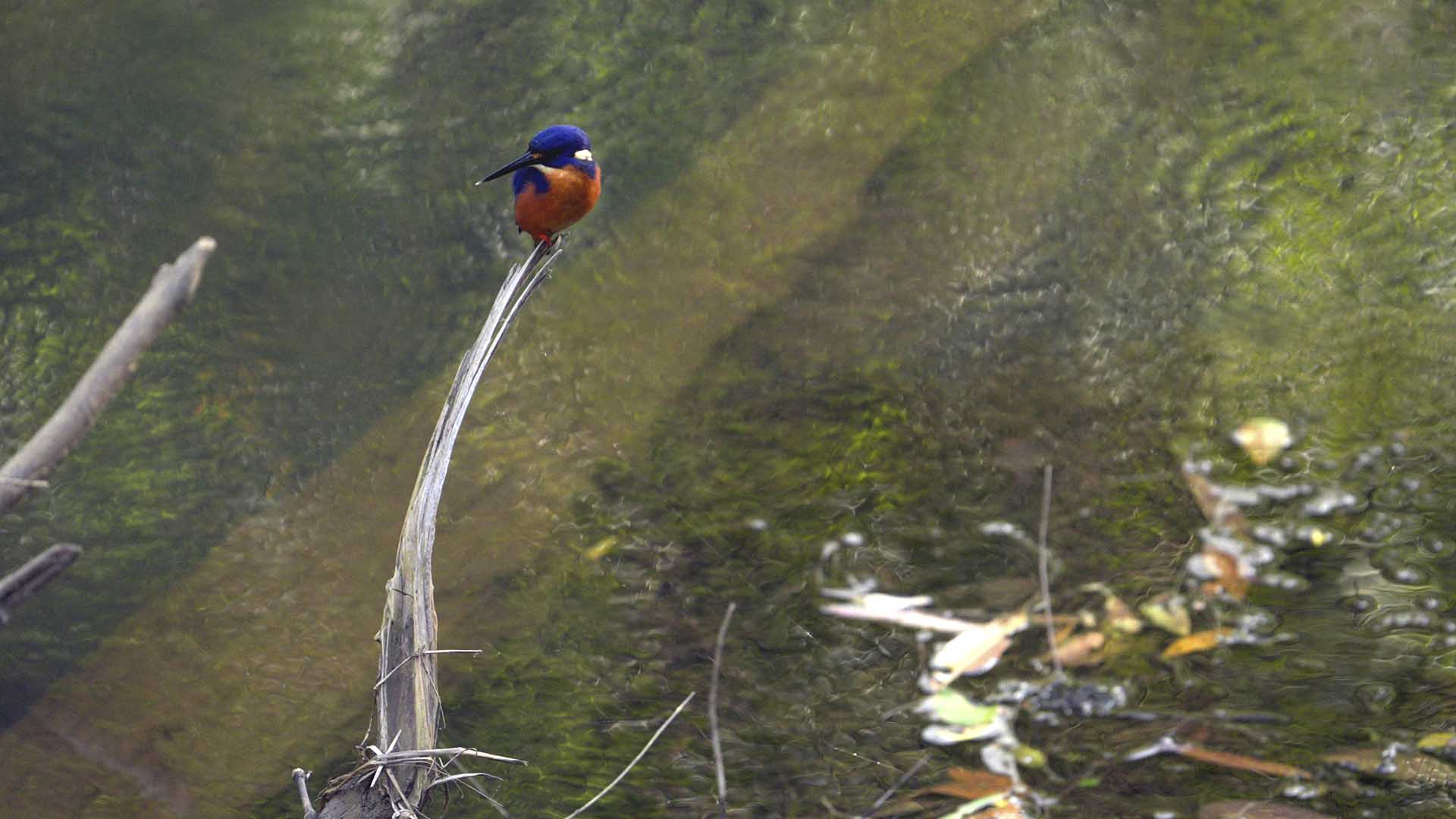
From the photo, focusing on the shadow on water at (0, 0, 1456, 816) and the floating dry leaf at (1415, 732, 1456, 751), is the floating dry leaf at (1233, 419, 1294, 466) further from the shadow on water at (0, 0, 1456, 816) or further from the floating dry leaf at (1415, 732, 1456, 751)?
the floating dry leaf at (1415, 732, 1456, 751)

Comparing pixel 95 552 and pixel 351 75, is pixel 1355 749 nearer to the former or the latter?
pixel 95 552

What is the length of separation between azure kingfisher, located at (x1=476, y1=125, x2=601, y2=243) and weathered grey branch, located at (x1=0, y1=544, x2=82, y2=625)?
1.05 m

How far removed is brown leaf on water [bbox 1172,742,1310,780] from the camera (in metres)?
1.77

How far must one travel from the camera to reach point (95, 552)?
86.6 inches

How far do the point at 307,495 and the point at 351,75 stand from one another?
992 millimetres

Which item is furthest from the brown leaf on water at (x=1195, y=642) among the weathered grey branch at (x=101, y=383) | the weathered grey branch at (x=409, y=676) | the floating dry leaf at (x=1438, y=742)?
the weathered grey branch at (x=101, y=383)

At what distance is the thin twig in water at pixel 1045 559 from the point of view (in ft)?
6.33

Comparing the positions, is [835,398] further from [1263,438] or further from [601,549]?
[1263,438]

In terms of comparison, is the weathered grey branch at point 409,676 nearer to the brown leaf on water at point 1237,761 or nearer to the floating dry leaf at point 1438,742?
the brown leaf on water at point 1237,761

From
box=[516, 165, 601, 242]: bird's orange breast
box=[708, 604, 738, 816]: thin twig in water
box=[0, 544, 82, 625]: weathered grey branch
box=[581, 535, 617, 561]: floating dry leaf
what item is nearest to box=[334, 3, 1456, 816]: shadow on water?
box=[581, 535, 617, 561]: floating dry leaf

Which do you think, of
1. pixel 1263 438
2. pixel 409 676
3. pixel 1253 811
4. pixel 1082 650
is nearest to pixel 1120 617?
pixel 1082 650

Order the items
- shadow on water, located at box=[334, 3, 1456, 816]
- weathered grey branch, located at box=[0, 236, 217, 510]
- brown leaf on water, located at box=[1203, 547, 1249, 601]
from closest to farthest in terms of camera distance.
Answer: weathered grey branch, located at box=[0, 236, 217, 510] < shadow on water, located at box=[334, 3, 1456, 816] < brown leaf on water, located at box=[1203, 547, 1249, 601]

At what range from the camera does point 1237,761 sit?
1.79m

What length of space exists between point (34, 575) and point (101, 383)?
112 mm
